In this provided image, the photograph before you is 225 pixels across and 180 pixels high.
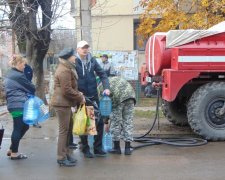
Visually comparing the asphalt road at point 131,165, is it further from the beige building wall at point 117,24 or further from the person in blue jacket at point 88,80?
the beige building wall at point 117,24

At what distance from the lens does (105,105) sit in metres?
7.09

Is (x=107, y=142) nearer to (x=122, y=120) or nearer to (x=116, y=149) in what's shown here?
(x=116, y=149)

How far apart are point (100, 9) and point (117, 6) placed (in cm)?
88

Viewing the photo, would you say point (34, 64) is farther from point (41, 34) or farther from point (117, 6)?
point (117, 6)

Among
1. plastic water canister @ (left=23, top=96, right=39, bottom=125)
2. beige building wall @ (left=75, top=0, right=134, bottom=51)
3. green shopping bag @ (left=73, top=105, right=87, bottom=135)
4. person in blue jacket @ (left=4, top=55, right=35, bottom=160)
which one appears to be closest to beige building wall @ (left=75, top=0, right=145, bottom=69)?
beige building wall @ (left=75, top=0, right=134, bottom=51)

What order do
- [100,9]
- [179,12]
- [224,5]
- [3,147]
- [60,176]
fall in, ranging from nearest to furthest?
[60,176], [3,147], [224,5], [179,12], [100,9]

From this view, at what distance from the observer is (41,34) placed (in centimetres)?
1234

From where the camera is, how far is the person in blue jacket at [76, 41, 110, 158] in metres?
7.13

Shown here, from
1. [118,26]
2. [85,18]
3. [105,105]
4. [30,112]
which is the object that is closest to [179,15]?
[118,26]

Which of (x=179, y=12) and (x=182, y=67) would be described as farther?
(x=179, y=12)

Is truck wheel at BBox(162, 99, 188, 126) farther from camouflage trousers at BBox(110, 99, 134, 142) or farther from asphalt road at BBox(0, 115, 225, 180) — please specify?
camouflage trousers at BBox(110, 99, 134, 142)

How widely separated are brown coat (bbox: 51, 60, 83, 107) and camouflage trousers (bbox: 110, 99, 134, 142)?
0.84 m

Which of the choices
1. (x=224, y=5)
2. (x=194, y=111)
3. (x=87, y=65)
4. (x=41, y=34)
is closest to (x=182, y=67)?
(x=194, y=111)

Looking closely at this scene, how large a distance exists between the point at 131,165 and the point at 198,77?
2.42 meters
